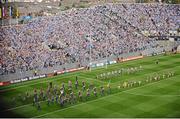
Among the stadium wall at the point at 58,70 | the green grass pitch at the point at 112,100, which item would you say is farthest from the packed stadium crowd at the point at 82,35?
the green grass pitch at the point at 112,100

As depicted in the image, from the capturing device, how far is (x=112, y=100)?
3362 cm

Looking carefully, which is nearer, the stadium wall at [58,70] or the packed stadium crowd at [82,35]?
the stadium wall at [58,70]

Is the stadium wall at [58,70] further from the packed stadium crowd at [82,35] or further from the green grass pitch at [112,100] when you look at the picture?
the green grass pitch at [112,100]

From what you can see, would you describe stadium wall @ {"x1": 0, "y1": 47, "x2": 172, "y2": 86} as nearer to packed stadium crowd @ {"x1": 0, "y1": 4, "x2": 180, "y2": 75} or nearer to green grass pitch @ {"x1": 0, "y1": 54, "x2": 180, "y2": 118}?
packed stadium crowd @ {"x1": 0, "y1": 4, "x2": 180, "y2": 75}

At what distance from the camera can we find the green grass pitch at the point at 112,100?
1158 inches

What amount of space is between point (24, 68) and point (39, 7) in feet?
135

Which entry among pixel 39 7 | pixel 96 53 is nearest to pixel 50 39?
pixel 96 53

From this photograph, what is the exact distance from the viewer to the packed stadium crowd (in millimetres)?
49875

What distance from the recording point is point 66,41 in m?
59.0

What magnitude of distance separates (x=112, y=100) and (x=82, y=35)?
3071cm

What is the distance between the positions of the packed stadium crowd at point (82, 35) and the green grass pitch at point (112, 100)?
19.3ft

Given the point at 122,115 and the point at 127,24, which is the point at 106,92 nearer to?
the point at 122,115

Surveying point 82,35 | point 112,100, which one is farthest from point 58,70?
point 82,35

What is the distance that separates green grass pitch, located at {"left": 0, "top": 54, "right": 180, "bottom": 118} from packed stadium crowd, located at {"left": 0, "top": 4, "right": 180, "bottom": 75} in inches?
232
